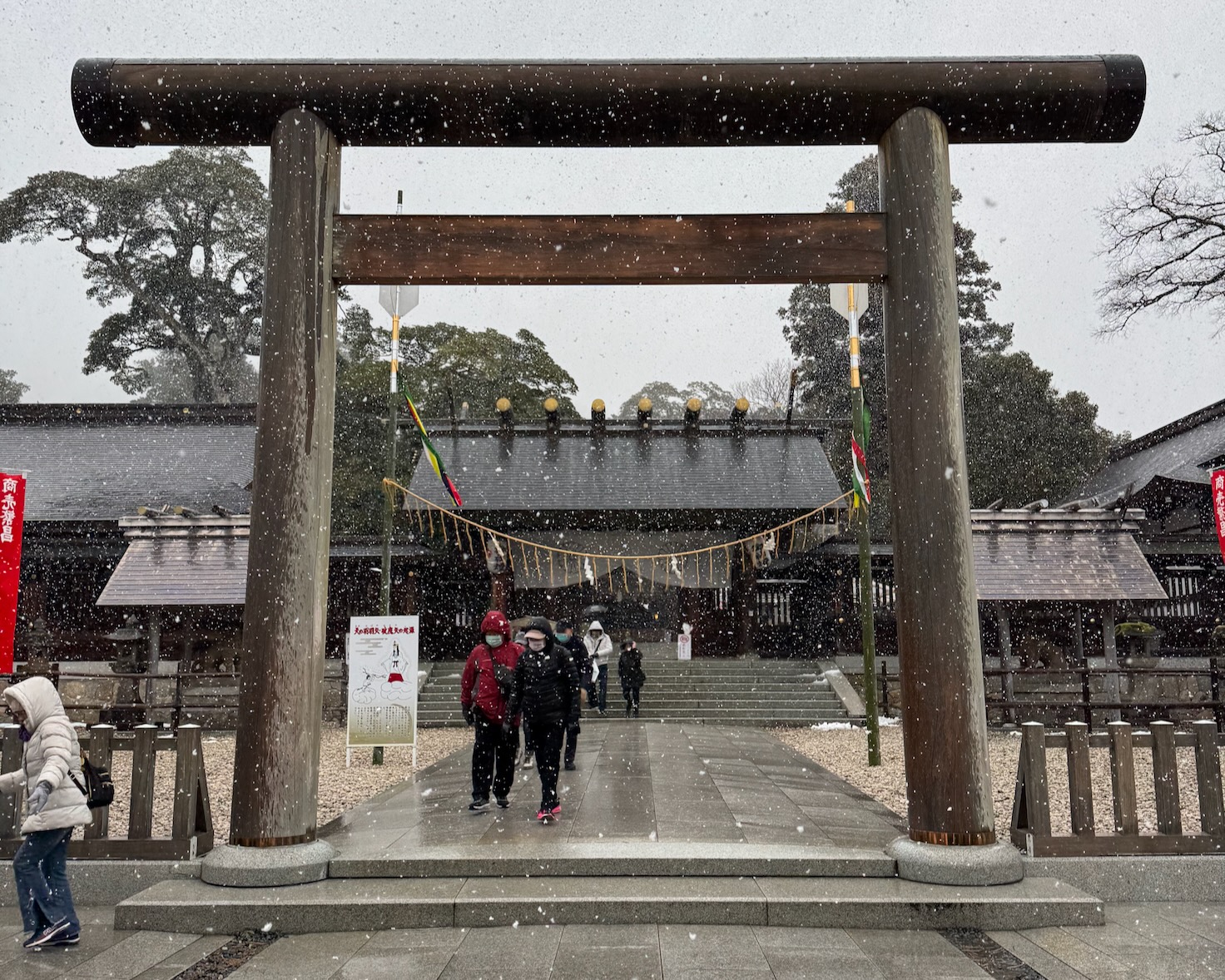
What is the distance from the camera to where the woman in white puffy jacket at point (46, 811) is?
4.52 m

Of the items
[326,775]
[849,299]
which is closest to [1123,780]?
[849,299]

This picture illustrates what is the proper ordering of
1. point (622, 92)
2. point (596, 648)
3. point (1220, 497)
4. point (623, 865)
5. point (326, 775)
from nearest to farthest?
point (623, 865) → point (622, 92) → point (326, 775) → point (1220, 497) → point (596, 648)

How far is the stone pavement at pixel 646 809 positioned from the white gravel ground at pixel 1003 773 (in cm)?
56

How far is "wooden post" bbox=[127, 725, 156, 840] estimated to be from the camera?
18.1 feet

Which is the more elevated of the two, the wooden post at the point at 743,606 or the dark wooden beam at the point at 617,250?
the dark wooden beam at the point at 617,250

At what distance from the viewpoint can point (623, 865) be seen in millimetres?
5215

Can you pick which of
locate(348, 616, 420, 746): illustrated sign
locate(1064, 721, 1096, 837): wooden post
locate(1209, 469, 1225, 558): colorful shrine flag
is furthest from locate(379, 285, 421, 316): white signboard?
locate(1209, 469, 1225, 558): colorful shrine flag

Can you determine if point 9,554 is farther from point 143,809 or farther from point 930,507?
point 930,507

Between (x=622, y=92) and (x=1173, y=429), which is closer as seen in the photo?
(x=622, y=92)

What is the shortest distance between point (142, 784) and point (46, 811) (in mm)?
1013

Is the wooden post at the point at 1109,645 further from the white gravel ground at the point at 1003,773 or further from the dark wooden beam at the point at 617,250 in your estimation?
the dark wooden beam at the point at 617,250

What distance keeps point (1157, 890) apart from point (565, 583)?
48.0 ft

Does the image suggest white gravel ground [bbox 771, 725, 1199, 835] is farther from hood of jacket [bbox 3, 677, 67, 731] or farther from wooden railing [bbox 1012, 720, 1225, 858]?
hood of jacket [bbox 3, 677, 67, 731]

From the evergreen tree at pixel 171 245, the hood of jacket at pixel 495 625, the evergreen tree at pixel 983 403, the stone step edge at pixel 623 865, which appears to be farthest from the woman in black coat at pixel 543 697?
the evergreen tree at pixel 171 245
